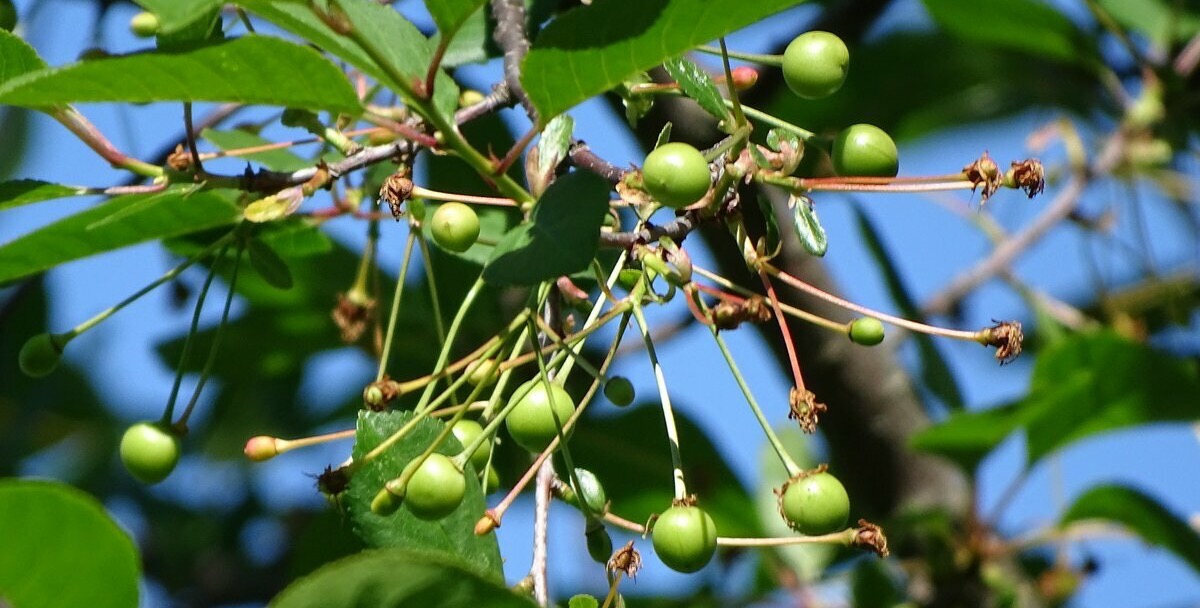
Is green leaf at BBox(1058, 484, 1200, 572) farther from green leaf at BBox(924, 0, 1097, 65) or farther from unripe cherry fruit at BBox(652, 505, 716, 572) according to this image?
unripe cherry fruit at BBox(652, 505, 716, 572)

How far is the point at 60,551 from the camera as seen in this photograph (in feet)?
2.03

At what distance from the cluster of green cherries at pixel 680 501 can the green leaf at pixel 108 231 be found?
0.71ft

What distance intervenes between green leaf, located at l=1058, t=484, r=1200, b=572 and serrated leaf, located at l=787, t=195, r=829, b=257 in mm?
1176

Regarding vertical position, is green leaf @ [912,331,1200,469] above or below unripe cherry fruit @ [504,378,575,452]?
above

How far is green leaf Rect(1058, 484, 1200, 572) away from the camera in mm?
1748

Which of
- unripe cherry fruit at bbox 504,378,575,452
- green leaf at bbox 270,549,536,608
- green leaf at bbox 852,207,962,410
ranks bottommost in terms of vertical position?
green leaf at bbox 270,549,536,608

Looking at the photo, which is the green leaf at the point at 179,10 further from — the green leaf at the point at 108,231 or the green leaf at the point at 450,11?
the green leaf at the point at 108,231

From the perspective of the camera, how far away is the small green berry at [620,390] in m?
0.89

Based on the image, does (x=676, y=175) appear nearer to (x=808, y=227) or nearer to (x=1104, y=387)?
(x=808, y=227)

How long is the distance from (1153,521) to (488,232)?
117 centimetres

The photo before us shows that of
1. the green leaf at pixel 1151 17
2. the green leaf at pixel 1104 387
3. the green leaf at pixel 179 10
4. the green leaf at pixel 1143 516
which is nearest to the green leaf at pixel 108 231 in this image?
the green leaf at pixel 179 10

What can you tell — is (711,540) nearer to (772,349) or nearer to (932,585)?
(772,349)

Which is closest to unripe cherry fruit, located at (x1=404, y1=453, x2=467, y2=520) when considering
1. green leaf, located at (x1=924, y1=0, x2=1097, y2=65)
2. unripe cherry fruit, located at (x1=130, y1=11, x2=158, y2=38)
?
unripe cherry fruit, located at (x1=130, y1=11, x2=158, y2=38)

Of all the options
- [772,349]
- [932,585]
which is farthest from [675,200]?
[932,585]
